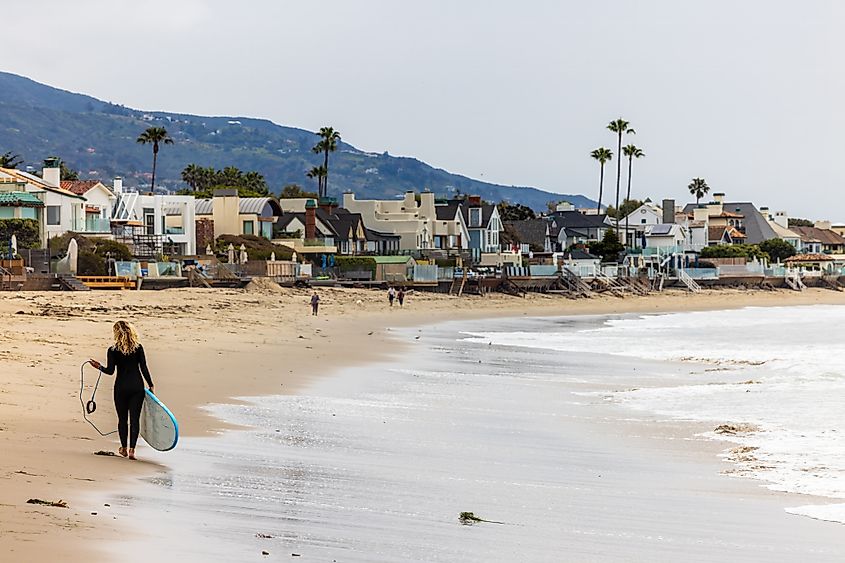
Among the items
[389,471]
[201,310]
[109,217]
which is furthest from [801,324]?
[389,471]

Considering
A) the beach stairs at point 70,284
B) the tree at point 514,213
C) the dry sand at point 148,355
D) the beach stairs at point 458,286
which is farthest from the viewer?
the tree at point 514,213

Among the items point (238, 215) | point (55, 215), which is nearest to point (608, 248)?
point (238, 215)

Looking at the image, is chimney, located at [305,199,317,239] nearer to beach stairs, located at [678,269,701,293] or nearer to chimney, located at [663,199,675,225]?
beach stairs, located at [678,269,701,293]

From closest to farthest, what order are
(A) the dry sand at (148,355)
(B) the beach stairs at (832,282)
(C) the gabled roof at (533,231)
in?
(A) the dry sand at (148,355) < (B) the beach stairs at (832,282) < (C) the gabled roof at (533,231)

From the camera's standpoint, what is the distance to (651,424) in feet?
53.4

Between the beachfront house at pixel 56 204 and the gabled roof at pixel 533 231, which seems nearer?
the beachfront house at pixel 56 204

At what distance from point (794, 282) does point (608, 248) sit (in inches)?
587

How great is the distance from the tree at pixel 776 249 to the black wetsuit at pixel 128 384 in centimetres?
11115

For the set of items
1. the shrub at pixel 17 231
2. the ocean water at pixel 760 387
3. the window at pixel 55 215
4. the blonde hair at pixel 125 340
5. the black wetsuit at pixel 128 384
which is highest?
the window at pixel 55 215

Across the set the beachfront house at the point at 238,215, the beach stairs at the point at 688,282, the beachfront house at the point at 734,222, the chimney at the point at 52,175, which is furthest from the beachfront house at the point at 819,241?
the chimney at the point at 52,175

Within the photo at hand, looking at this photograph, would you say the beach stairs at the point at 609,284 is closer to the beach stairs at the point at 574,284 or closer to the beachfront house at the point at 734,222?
the beach stairs at the point at 574,284

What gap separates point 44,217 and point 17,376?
42655 mm

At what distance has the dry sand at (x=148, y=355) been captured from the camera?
25.4ft

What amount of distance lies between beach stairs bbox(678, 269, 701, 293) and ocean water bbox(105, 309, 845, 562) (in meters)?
61.6
